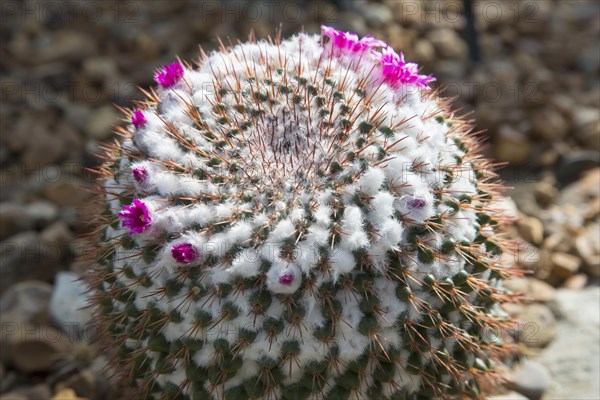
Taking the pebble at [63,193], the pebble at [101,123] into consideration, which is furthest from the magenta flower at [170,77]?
the pebble at [101,123]

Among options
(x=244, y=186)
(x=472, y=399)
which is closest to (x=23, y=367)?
(x=244, y=186)

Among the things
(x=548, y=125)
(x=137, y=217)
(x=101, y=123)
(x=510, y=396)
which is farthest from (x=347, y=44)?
(x=101, y=123)

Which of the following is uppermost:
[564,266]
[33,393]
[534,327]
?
[564,266]

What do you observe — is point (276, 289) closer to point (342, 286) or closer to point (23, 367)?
point (342, 286)

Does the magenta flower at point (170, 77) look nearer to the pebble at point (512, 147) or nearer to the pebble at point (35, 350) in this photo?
the pebble at point (35, 350)

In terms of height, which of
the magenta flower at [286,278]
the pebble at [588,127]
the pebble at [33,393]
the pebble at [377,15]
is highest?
the pebble at [377,15]

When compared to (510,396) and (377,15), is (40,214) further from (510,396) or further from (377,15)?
(377,15)
